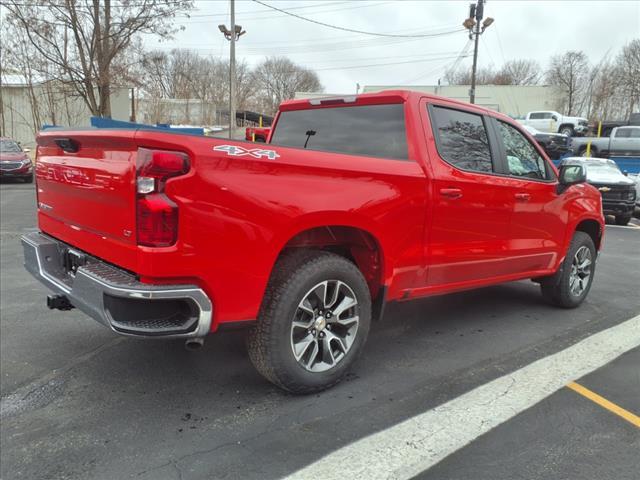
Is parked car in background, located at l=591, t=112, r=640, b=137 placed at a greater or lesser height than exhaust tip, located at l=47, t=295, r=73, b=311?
greater

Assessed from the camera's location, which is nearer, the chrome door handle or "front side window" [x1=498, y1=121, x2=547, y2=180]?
the chrome door handle

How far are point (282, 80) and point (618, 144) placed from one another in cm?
5567

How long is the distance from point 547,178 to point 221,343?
3292 millimetres

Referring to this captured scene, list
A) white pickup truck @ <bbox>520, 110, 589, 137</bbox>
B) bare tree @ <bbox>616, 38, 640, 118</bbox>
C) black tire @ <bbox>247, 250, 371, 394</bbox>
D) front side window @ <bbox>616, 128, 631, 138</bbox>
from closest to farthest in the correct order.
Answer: black tire @ <bbox>247, 250, 371, 394</bbox> < front side window @ <bbox>616, 128, 631, 138</bbox> < white pickup truck @ <bbox>520, 110, 589, 137</bbox> < bare tree @ <bbox>616, 38, 640, 118</bbox>

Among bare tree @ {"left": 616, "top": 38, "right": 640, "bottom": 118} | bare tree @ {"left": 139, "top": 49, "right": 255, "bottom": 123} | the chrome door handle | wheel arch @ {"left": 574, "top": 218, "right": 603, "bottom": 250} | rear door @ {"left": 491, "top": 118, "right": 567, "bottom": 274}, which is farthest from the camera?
bare tree @ {"left": 139, "top": 49, "right": 255, "bottom": 123}

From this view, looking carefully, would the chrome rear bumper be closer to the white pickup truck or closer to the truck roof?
the truck roof

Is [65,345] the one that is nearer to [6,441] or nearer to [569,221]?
[6,441]

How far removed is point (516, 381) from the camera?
341cm

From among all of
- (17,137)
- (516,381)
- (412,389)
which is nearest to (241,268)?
(412,389)

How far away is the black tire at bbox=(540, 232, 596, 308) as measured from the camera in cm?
502

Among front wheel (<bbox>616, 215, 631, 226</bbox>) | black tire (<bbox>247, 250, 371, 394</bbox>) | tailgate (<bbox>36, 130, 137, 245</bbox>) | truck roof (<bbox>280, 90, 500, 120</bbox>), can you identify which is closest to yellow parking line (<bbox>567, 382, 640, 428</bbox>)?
black tire (<bbox>247, 250, 371, 394</bbox>)

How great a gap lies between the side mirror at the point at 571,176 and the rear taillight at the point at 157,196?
373 cm

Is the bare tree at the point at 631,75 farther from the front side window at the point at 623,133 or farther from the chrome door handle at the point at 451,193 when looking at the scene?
the chrome door handle at the point at 451,193

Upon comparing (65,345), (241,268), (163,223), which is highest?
(163,223)
